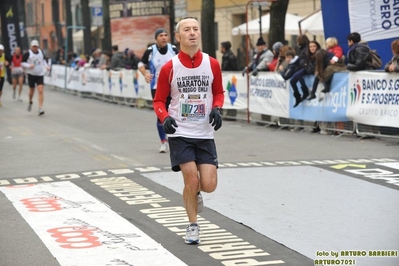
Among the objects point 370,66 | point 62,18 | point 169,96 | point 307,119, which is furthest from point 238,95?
point 62,18

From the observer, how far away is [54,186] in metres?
11.1

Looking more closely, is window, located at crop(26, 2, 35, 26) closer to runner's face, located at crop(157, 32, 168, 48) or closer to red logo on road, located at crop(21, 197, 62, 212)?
runner's face, located at crop(157, 32, 168, 48)

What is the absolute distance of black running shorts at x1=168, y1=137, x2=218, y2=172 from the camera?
784 centimetres

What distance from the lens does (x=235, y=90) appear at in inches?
822

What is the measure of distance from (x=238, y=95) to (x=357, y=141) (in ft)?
17.7

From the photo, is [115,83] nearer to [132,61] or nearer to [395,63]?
[132,61]

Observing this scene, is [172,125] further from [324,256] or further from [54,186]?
[54,186]

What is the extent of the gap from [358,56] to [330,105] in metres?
1.20

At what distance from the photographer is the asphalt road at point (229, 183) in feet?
25.0

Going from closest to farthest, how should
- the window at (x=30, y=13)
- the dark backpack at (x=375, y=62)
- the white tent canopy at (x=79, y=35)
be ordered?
the dark backpack at (x=375, y=62), the white tent canopy at (x=79, y=35), the window at (x=30, y=13)

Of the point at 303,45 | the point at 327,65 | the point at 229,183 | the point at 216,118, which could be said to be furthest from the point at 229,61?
the point at 216,118

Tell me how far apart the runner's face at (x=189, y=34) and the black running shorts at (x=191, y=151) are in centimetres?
80

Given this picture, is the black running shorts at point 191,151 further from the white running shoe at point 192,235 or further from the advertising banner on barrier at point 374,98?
the advertising banner on barrier at point 374,98

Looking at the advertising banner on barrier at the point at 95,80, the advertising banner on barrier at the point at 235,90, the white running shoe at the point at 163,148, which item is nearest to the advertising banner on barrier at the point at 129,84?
the advertising banner on barrier at the point at 95,80
